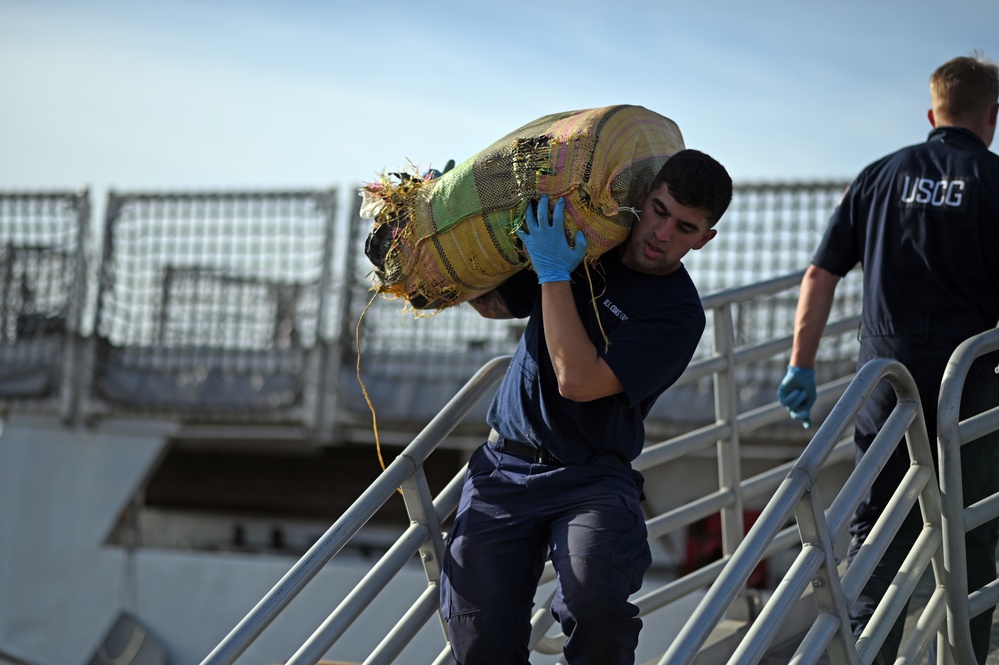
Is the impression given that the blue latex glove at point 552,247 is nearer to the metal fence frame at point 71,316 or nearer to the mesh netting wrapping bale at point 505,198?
the mesh netting wrapping bale at point 505,198

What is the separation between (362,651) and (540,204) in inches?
199

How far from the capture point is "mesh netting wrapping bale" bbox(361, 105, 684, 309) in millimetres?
2428

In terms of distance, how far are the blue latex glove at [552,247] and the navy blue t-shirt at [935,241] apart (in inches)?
45.0

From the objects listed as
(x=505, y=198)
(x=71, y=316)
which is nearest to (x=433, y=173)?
(x=505, y=198)

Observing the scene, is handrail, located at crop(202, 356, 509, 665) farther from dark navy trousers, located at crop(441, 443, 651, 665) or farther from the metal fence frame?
the metal fence frame

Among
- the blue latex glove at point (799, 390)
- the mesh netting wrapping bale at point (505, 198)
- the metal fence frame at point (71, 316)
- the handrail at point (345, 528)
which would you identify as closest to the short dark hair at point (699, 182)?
the mesh netting wrapping bale at point (505, 198)

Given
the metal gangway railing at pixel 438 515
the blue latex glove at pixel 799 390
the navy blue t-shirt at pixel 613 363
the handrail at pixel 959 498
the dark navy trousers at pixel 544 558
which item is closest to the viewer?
the dark navy trousers at pixel 544 558

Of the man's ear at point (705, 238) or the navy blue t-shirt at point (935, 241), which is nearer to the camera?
the man's ear at point (705, 238)

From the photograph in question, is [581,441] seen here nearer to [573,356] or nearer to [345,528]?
[573,356]

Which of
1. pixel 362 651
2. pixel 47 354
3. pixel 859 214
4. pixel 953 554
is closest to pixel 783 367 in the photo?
pixel 362 651

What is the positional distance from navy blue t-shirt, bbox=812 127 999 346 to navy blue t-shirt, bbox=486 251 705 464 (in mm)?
916

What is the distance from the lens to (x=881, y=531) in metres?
2.57

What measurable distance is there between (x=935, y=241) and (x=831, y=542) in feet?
3.60

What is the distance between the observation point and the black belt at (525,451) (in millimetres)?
2375
